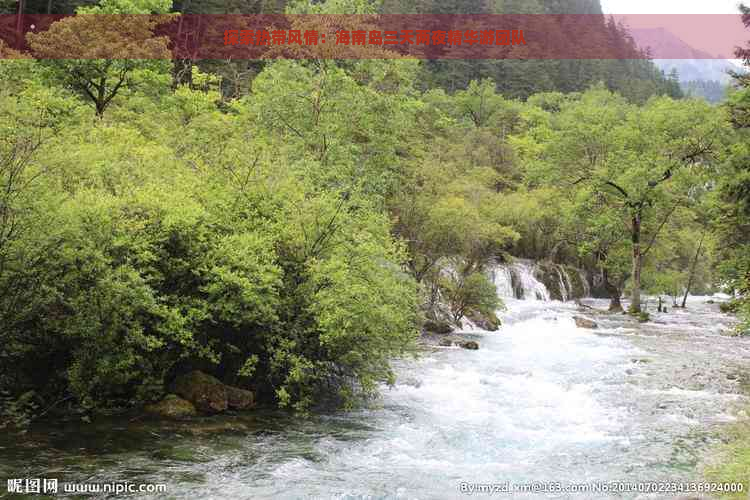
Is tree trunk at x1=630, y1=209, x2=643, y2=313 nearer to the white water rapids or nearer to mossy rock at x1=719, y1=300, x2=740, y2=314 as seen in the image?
mossy rock at x1=719, y1=300, x2=740, y2=314

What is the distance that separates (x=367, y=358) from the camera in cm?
1419

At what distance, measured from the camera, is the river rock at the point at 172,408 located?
12812 mm

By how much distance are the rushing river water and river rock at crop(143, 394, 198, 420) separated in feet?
1.44

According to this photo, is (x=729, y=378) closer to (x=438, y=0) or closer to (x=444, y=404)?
(x=444, y=404)

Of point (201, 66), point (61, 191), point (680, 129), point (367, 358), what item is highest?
point (201, 66)

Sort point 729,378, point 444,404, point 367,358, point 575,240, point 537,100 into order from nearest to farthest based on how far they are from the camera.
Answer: point 367,358 → point 444,404 → point 729,378 → point 575,240 → point 537,100

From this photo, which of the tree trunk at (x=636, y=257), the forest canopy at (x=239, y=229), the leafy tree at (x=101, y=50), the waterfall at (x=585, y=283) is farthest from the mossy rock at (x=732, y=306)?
the leafy tree at (x=101, y=50)

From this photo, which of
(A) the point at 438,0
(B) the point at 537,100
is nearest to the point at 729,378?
(B) the point at 537,100

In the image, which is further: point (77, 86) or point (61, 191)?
point (77, 86)

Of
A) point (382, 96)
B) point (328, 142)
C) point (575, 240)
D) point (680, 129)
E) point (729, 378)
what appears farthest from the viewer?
point (575, 240)

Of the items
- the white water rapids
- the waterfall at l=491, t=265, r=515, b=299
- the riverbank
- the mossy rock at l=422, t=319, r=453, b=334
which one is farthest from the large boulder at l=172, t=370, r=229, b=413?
the waterfall at l=491, t=265, r=515, b=299

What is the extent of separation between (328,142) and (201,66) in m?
25.1

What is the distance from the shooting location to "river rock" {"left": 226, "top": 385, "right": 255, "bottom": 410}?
13.8 meters

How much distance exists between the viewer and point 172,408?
12.9m
